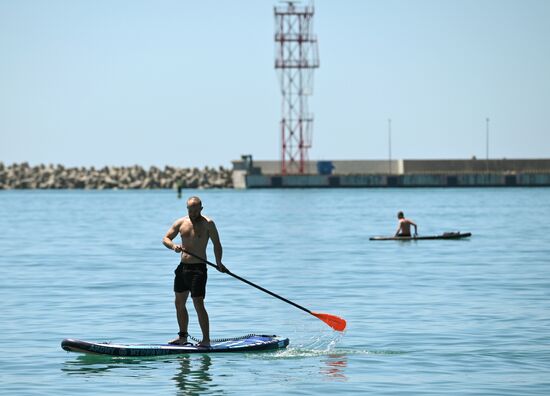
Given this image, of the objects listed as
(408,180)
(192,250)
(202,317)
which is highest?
(192,250)

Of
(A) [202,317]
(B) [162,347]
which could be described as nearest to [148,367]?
(B) [162,347]

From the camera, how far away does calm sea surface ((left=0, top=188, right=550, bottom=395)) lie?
Result: 1769 cm

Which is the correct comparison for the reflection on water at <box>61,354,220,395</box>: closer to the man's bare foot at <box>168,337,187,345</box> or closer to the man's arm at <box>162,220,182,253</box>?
the man's bare foot at <box>168,337,187,345</box>

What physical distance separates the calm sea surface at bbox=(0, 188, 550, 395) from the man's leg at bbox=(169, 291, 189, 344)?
32 cm

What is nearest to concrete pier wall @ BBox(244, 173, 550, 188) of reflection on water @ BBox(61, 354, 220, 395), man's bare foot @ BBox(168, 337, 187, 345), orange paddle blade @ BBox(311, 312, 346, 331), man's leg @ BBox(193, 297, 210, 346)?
orange paddle blade @ BBox(311, 312, 346, 331)

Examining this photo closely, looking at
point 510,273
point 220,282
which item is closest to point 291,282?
point 220,282

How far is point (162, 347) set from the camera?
19.3 metres

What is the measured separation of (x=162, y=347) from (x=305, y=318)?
6.66 meters

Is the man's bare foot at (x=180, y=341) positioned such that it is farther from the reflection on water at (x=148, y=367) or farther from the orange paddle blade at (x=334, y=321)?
the orange paddle blade at (x=334, y=321)

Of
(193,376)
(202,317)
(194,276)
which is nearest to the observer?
(193,376)

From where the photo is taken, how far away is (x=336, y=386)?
17.2 m

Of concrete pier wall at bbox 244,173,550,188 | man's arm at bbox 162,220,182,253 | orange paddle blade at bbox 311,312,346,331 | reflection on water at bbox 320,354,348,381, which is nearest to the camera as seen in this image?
reflection on water at bbox 320,354,348,381

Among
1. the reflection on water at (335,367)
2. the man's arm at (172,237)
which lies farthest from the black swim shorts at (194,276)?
the reflection on water at (335,367)

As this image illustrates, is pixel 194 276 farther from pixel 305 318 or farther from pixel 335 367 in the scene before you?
pixel 305 318
